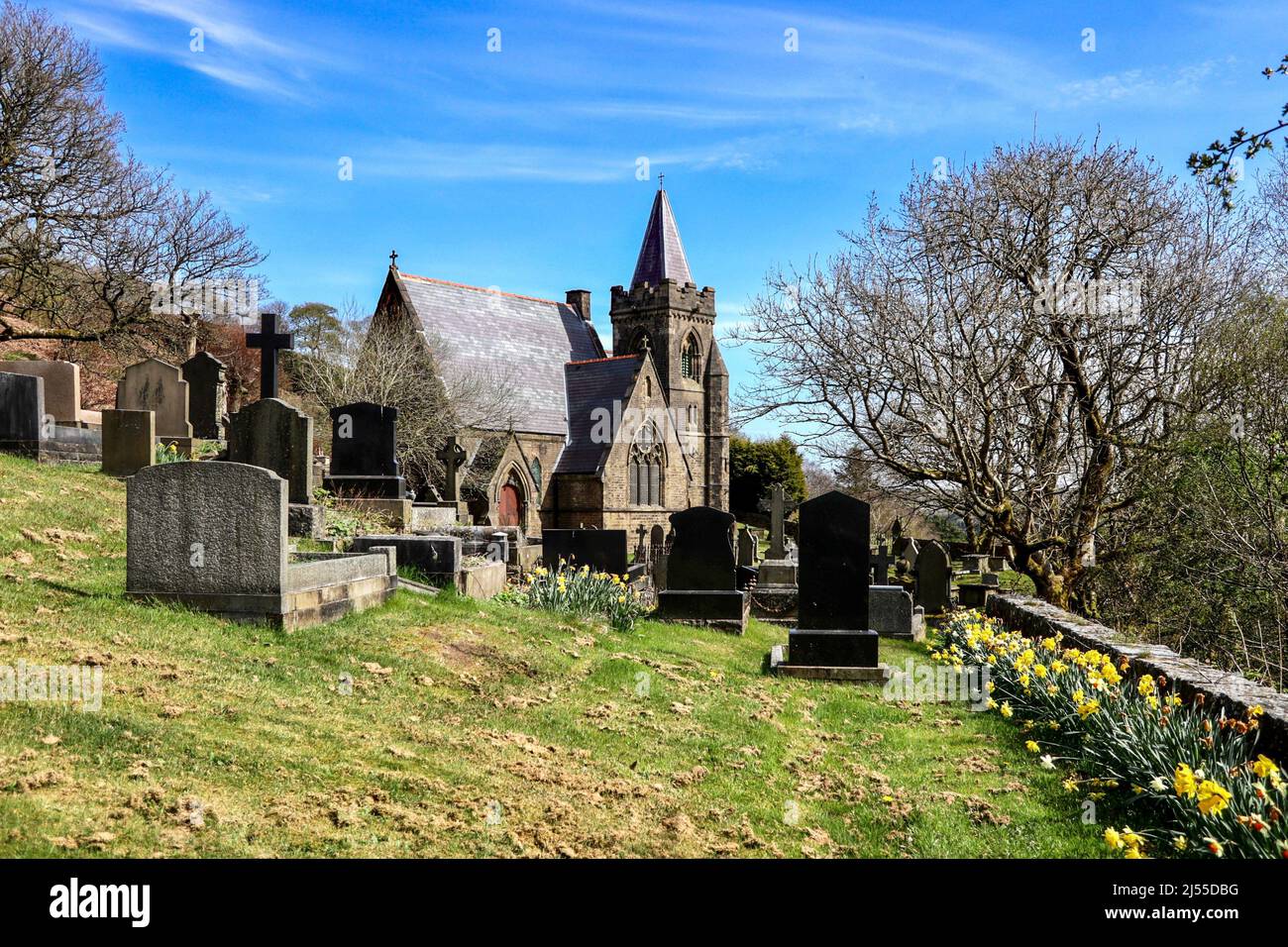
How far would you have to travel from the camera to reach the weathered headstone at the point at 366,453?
16.7 m

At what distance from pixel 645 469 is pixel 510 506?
261 inches

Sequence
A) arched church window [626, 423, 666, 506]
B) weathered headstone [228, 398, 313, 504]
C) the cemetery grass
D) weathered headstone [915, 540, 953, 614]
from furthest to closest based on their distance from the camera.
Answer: arched church window [626, 423, 666, 506] → weathered headstone [915, 540, 953, 614] → weathered headstone [228, 398, 313, 504] → the cemetery grass

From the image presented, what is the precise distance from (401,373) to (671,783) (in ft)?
95.5

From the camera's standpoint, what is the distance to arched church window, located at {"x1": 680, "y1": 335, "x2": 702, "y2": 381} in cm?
4672

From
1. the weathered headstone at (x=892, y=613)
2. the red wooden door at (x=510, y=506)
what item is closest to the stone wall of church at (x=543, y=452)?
the red wooden door at (x=510, y=506)

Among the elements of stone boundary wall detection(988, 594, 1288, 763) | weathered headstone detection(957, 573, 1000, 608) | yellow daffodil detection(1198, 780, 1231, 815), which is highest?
yellow daffodil detection(1198, 780, 1231, 815)

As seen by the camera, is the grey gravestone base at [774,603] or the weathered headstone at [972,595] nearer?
the grey gravestone base at [774,603]

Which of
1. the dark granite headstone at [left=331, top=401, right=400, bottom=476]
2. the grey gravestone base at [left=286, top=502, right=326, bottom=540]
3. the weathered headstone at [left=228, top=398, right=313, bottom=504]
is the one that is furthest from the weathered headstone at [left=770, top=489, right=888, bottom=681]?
the dark granite headstone at [left=331, top=401, right=400, bottom=476]

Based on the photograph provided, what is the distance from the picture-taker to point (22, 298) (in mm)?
27047

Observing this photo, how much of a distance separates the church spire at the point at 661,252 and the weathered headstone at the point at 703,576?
33.9 meters

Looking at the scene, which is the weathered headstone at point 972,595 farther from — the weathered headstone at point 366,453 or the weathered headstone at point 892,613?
the weathered headstone at point 366,453

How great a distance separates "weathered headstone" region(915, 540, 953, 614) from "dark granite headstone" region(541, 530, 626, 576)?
7240 mm

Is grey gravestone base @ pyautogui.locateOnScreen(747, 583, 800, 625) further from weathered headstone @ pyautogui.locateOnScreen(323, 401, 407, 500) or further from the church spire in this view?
the church spire
